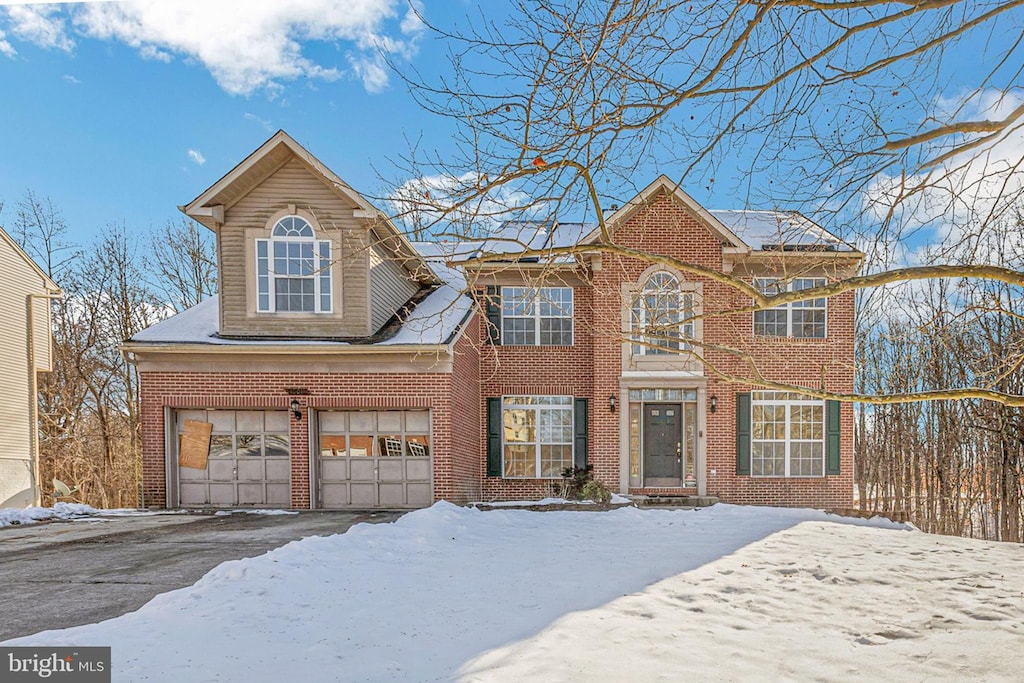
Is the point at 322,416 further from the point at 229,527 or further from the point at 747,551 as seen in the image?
the point at 747,551

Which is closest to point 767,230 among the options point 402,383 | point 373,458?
point 402,383

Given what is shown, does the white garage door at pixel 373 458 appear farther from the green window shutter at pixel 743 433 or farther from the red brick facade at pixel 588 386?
the green window shutter at pixel 743 433

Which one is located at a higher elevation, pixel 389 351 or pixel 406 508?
pixel 389 351

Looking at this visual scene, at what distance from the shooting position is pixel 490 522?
8758 mm

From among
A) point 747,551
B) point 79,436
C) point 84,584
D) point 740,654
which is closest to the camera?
point 740,654

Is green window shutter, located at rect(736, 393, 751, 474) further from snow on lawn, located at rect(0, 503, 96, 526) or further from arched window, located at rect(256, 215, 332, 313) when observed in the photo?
snow on lawn, located at rect(0, 503, 96, 526)

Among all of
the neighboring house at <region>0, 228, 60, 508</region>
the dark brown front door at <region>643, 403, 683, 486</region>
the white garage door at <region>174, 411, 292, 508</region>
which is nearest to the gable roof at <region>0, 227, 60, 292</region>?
the neighboring house at <region>0, 228, 60, 508</region>

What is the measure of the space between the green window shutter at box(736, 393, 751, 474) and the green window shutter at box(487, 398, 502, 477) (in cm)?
524

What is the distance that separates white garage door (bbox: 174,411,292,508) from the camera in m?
10.7

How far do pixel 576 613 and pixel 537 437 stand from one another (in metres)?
8.42

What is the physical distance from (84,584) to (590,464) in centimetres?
933

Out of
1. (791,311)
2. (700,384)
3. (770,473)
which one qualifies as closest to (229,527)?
(700,384)

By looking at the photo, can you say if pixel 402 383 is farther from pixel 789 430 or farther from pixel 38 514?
pixel 789 430

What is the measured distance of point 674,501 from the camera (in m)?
11.3
